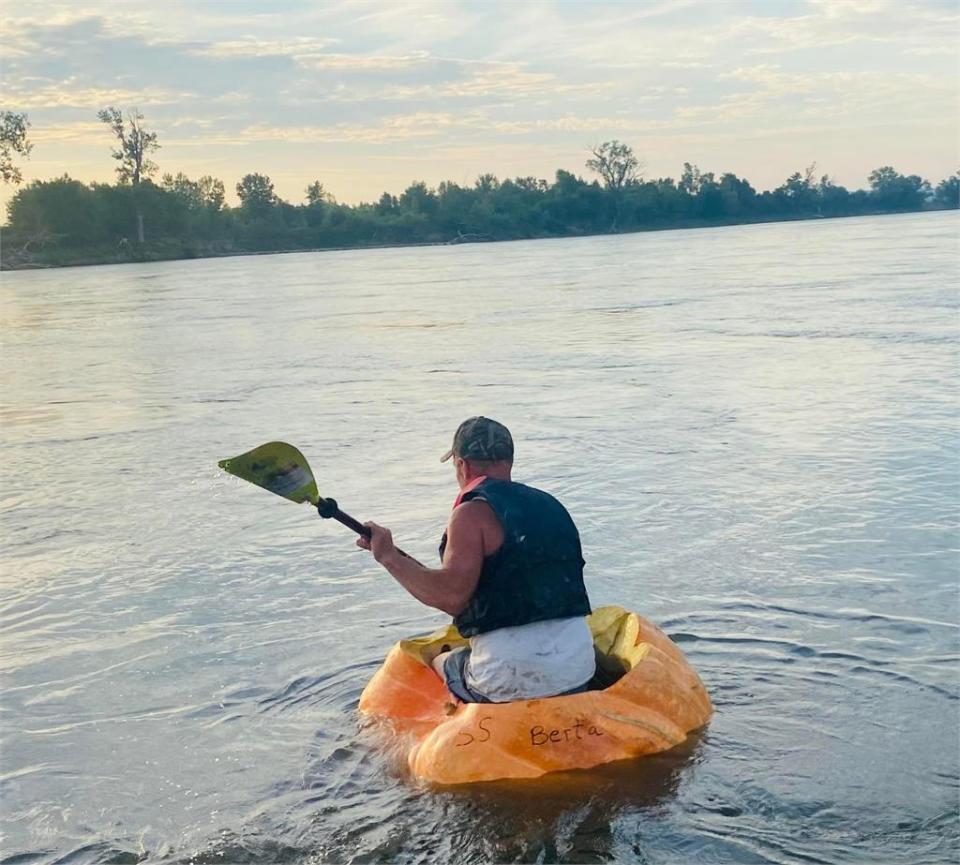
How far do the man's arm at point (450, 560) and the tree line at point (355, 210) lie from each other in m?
76.5

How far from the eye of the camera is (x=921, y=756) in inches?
197

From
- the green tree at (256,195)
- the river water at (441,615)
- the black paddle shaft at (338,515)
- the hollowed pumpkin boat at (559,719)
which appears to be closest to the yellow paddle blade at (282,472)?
the black paddle shaft at (338,515)

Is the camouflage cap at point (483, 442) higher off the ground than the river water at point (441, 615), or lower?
higher

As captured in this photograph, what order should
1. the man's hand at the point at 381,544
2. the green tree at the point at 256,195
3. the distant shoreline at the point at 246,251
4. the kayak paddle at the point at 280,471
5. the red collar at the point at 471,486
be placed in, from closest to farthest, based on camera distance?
1. the man's hand at the point at 381,544
2. the red collar at the point at 471,486
3. the kayak paddle at the point at 280,471
4. the distant shoreline at the point at 246,251
5. the green tree at the point at 256,195

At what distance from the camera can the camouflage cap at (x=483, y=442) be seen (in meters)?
4.92

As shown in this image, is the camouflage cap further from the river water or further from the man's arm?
the river water

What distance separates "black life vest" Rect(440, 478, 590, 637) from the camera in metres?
4.82

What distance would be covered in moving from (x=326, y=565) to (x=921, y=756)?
3975 mm

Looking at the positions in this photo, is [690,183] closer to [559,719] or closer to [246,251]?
[246,251]

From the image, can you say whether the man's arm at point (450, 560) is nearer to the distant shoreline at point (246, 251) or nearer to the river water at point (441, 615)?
the river water at point (441, 615)

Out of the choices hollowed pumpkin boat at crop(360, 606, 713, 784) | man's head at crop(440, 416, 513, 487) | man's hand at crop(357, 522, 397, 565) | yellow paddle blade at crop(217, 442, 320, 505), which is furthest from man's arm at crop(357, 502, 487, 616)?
yellow paddle blade at crop(217, 442, 320, 505)

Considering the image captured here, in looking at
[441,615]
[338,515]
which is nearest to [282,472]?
[338,515]

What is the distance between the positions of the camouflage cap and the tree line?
76332 mm

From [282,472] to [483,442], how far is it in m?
0.98
